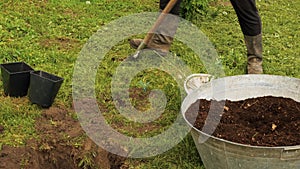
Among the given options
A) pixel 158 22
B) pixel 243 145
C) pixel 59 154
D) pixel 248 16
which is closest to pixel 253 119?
pixel 243 145

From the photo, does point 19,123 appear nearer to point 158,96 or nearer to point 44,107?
point 44,107

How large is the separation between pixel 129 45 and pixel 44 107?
1.65 m

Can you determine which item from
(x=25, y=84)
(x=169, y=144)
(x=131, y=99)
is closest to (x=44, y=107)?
(x=25, y=84)

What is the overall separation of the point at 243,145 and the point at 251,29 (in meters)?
2.14

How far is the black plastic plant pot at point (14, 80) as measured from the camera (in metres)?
4.23

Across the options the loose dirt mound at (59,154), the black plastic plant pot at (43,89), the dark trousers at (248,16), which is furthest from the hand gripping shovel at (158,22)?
the loose dirt mound at (59,154)

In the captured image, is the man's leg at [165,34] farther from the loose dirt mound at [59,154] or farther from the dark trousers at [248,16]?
the loose dirt mound at [59,154]

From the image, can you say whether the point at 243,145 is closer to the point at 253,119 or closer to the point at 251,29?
the point at 253,119

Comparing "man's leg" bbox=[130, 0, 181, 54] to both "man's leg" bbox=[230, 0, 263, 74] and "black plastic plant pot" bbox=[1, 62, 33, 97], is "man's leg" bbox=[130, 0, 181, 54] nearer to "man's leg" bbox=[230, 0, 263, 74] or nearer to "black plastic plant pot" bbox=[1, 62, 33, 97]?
"man's leg" bbox=[230, 0, 263, 74]

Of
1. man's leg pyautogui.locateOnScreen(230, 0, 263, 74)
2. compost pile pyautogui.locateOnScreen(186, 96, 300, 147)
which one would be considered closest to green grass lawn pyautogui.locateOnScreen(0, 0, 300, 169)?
man's leg pyautogui.locateOnScreen(230, 0, 263, 74)

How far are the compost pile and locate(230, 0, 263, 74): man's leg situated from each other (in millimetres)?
1236

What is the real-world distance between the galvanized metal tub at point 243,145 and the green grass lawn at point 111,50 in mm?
406

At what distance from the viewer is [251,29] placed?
192 inches

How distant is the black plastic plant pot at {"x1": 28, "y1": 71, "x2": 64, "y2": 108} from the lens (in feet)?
13.5
